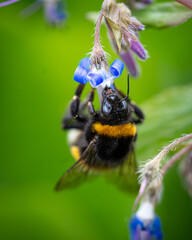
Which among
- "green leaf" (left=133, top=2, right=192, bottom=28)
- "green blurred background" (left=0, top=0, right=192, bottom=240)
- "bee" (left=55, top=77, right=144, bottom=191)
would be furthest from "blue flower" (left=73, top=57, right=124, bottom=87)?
"green blurred background" (left=0, top=0, right=192, bottom=240)

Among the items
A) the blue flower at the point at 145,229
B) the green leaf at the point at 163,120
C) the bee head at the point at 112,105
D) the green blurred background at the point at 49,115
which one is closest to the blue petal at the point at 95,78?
the bee head at the point at 112,105

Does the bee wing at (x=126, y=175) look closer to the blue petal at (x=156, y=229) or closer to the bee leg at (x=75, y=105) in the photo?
the blue petal at (x=156, y=229)

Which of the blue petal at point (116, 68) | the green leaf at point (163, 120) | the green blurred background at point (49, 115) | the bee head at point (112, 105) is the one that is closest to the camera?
the blue petal at point (116, 68)

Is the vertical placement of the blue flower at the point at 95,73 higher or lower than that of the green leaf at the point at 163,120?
higher

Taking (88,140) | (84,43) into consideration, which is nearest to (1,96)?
(84,43)

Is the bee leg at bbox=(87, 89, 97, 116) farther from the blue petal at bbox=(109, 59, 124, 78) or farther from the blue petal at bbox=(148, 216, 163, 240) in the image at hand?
the blue petal at bbox=(148, 216, 163, 240)

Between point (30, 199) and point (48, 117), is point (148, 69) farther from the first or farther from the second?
point (30, 199)

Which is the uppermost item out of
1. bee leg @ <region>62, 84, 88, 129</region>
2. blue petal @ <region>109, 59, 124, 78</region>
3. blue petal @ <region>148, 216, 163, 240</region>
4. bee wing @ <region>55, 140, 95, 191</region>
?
blue petal @ <region>109, 59, 124, 78</region>

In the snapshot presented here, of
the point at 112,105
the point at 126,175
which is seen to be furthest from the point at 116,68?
the point at 126,175
